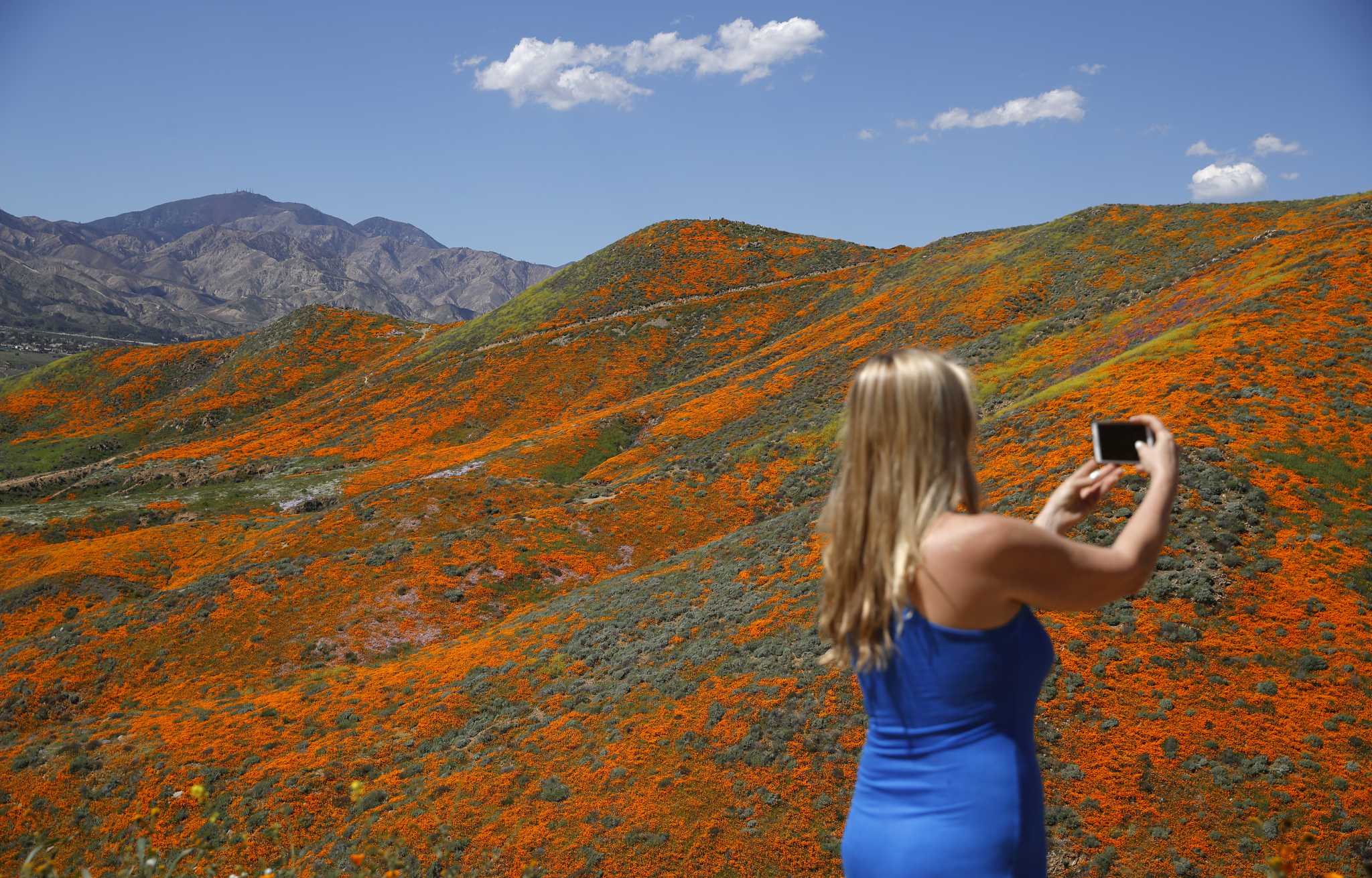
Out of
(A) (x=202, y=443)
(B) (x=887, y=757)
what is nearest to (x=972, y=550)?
(B) (x=887, y=757)

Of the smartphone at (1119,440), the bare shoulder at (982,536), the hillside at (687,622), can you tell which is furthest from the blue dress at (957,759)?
the hillside at (687,622)

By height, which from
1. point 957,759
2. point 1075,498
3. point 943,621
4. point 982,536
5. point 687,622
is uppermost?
point 982,536

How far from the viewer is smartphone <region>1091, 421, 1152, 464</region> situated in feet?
10.6

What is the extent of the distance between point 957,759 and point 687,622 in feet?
63.0

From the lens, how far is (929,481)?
8.44 ft

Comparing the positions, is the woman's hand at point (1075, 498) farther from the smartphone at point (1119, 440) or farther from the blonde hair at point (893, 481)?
the blonde hair at point (893, 481)

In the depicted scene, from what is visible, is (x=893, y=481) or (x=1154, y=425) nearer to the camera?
(x=893, y=481)

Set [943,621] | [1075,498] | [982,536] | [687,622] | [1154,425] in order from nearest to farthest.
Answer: [982,536]
[943,621]
[1154,425]
[1075,498]
[687,622]

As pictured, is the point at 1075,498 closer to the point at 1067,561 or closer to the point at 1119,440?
the point at 1119,440

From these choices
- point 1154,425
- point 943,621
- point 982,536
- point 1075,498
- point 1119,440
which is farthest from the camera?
point 1075,498

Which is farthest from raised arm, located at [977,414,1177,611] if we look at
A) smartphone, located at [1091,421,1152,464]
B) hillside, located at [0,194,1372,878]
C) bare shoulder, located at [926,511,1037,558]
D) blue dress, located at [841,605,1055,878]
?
hillside, located at [0,194,1372,878]

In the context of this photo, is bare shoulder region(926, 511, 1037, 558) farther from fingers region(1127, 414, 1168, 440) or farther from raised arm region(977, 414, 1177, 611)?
fingers region(1127, 414, 1168, 440)

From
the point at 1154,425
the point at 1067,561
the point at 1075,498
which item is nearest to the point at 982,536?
the point at 1067,561

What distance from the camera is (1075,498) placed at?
351 cm
